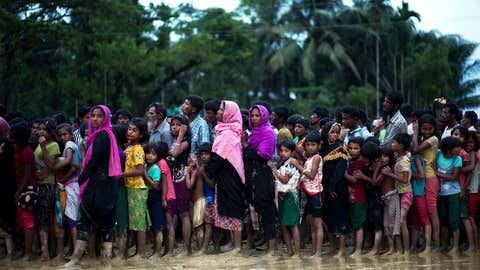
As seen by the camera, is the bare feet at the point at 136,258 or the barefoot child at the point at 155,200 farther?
the barefoot child at the point at 155,200

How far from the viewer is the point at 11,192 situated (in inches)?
354

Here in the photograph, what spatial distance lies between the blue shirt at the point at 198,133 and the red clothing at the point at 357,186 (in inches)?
75.1

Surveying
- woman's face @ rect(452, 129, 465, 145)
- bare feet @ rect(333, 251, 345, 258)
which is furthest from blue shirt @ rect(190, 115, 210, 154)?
woman's face @ rect(452, 129, 465, 145)

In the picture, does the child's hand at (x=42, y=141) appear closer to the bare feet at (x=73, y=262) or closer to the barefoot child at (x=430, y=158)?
the bare feet at (x=73, y=262)

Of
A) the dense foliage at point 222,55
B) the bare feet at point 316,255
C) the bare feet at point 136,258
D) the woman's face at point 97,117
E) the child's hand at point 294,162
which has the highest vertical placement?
the dense foliage at point 222,55

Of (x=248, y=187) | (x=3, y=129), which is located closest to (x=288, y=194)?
(x=248, y=187)

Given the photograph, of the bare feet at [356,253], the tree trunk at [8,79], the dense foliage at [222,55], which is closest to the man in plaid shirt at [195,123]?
the bare feet at [356,253]

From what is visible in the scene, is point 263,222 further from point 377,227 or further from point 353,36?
point 353,36

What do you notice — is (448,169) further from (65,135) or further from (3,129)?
(3,129)

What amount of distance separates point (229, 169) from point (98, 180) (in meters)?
1.70

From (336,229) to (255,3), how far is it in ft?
129

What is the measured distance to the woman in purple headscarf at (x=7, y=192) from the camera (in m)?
8.91

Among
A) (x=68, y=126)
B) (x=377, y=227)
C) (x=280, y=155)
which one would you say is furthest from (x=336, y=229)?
(x=68, y=126)

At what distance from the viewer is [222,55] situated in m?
37.2
